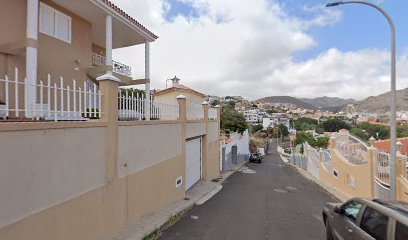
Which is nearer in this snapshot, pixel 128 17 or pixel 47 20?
pixel 47 20

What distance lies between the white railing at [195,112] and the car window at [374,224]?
884 centimetres

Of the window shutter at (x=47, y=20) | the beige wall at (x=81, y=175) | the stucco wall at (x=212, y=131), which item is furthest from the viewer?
the stucco wall at (x=212, y=131)

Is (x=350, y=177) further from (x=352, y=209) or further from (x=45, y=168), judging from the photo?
(x=45, y=168)

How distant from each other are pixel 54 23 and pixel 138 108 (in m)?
5.00

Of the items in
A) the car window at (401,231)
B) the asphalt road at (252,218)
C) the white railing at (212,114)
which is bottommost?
the asphalt road at (252,218)

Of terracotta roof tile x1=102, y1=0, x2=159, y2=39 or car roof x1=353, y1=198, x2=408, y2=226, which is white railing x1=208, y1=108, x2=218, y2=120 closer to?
terracotta roof tile x1=102, y1=0, x2=159, y2=39

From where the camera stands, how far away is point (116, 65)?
14.0 metres

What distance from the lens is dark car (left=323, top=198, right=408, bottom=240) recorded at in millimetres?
4172

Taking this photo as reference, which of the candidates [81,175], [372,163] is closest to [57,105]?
[81,175]

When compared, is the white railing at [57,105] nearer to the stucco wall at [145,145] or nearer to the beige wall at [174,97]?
the stucco wall at [145,145]

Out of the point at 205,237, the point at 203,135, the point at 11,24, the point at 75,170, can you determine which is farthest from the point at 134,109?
the point at 203,135

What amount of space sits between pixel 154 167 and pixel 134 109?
2.14 meters

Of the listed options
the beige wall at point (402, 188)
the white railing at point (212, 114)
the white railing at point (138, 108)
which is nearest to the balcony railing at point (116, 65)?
the white railing at point (138, 108)

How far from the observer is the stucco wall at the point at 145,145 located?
7.24 m
